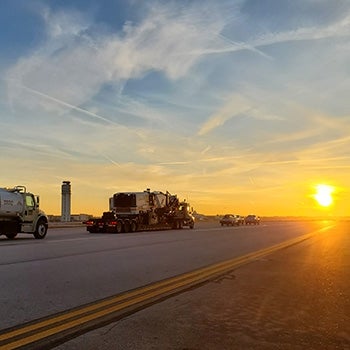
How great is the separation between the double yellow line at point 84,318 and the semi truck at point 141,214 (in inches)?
1073

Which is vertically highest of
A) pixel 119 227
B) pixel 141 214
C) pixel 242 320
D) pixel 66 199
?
pixel 66 199

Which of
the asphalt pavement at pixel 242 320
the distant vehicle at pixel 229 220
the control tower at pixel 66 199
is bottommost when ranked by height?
the asphalt pavement at pixel 242 320

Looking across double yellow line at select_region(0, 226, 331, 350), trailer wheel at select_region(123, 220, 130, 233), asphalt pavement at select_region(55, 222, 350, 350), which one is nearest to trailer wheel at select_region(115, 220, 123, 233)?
trailer wheel at select_region(123, 220, 130, 233)

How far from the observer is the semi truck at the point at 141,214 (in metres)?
36.6

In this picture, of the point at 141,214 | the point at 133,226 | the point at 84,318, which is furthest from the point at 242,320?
the point at 141,214

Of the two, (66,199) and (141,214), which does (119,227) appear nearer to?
(141,214)

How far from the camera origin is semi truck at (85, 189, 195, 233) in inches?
1439

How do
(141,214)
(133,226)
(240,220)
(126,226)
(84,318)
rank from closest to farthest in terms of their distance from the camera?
(84,318), (126,226), (133,226), (141,214), (240,220)

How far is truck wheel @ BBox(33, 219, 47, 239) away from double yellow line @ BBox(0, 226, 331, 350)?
1810 centimetres

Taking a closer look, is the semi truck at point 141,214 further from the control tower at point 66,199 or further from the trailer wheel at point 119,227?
the control tower at point 66,199

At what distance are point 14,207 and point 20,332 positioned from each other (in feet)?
69.5

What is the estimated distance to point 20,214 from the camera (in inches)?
1023

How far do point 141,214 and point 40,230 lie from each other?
1426 cm

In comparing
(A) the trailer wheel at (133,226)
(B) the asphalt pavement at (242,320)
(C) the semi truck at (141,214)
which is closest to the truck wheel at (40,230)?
(C) the semi truck at (141,214)
